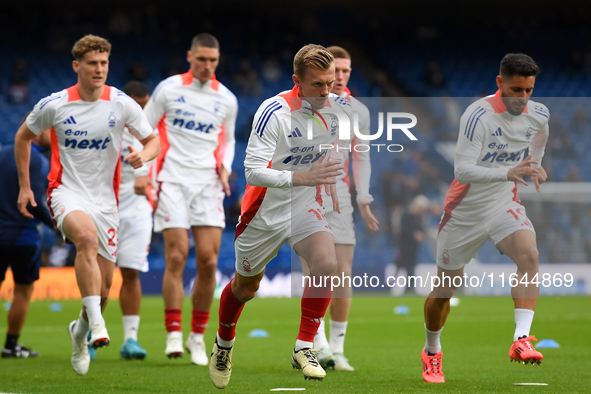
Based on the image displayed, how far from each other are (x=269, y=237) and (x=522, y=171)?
1682mm

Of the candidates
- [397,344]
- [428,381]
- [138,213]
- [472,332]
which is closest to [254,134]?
[428,381]

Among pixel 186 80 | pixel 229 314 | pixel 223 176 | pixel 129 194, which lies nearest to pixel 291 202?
pixel 229 314

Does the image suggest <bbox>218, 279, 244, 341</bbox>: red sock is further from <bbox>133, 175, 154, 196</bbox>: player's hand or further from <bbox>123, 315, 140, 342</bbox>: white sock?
<bbox>123, 315, 140, 342</bbox>: white sock

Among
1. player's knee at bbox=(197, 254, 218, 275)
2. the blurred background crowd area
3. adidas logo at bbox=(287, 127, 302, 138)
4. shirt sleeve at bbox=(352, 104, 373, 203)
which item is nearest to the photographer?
adidas logo at bbox=(287, 127, 302, 138)

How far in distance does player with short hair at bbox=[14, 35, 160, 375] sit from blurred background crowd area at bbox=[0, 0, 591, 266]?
10.9 meters

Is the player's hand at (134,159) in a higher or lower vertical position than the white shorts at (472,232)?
higher

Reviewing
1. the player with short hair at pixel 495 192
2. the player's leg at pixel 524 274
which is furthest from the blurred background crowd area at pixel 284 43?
the player's leg at pixel 524 274

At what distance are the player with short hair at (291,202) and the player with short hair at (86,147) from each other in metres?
1.32

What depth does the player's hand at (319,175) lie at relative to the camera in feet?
15.0

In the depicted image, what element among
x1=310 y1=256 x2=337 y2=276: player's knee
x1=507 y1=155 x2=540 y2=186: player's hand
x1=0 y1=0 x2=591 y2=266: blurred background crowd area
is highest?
x1=0 y1=0 x2=591 y2=266: blurred background crowd area

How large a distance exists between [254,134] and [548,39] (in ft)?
72.4

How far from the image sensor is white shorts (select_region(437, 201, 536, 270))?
5.55 meters

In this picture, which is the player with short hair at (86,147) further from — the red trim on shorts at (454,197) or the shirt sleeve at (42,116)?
the red trim on shorts at (454,197)

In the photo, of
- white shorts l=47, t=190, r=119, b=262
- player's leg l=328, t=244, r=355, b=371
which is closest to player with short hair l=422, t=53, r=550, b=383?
player's leg l=328, t=244, r=355, b=371
